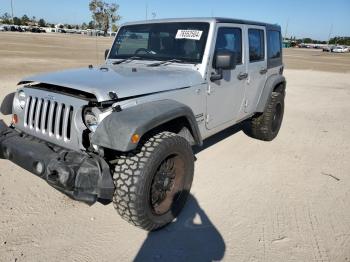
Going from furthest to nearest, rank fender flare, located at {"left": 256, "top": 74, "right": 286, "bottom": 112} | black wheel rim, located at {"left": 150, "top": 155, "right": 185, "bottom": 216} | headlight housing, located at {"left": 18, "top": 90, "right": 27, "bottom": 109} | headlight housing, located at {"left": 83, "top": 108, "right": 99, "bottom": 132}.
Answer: fender flare, located at {"left": 256, "top": 74, "right": 286, "bottom": 112}, headlight housing, located at {"left": 18, "top": 90, "right": 27, "bottom": 109}, black wheel rim, located at {"left": 150, "top": 155, "right": 185, "bottom": 216}, headlight housing, located at {"left": 83, "top": 108, "right": 99, "bottom": 132}

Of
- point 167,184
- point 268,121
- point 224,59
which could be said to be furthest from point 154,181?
point 268,121

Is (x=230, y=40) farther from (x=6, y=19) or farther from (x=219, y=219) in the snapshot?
(x=6, y=19)

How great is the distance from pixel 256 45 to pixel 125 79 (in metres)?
2.61

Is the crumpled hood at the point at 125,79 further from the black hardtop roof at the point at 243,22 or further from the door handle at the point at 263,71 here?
the door handle at the point at 263,71

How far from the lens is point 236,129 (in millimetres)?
6543

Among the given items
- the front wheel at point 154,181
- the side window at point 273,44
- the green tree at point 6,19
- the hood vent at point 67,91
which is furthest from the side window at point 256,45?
the green tree at point 6,19

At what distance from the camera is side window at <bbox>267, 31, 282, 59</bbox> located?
18.0ft

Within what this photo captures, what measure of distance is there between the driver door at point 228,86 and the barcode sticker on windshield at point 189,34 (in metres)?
0.23

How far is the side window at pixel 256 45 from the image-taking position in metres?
4.80

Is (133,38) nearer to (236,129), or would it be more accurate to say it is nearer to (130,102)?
(130,102)

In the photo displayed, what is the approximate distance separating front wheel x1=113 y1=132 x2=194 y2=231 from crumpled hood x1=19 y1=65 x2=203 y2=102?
48 centimetres

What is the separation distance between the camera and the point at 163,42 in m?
4.11

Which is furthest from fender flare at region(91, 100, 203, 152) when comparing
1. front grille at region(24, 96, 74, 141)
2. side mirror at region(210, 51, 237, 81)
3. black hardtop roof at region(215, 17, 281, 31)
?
black hardtop roof at region(215, 17, 281, 31)

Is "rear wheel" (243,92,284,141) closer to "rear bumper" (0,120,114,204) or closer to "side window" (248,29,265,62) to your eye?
"side window" (248,29,265,62)
